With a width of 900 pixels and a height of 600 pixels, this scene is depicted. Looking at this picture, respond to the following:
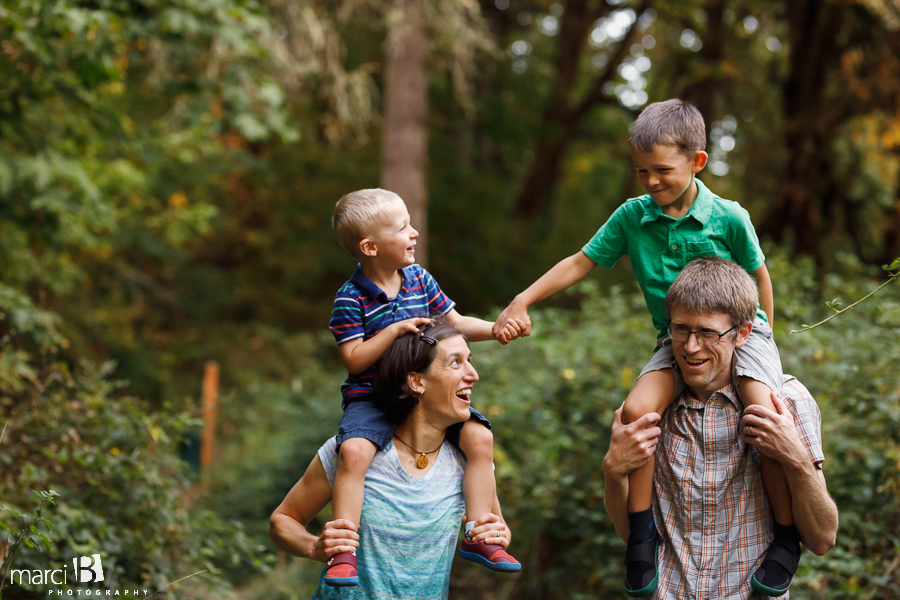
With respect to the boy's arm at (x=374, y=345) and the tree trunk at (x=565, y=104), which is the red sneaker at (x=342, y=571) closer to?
the boy's arm at (x=374, y=345)

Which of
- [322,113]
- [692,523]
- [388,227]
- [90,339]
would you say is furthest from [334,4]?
[692,523]

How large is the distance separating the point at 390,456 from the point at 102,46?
3580mm

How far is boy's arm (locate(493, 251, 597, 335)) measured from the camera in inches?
112

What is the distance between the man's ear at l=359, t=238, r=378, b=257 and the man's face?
981 millimetres

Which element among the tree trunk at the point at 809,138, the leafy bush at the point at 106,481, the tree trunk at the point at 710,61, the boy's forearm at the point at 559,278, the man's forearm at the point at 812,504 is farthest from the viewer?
the tree trunk at the point at 710,61

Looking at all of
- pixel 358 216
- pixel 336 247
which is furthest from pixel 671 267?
pixel 336 247

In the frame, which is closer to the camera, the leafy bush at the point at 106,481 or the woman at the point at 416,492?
the woman at the point at 416,492

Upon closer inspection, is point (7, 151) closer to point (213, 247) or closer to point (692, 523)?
point (692, 523)

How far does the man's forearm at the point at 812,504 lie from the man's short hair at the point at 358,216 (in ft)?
4.91

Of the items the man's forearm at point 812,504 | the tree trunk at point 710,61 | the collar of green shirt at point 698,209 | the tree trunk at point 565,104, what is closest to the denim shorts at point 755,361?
the man's forearm at point 812,504

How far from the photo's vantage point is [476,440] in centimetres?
279

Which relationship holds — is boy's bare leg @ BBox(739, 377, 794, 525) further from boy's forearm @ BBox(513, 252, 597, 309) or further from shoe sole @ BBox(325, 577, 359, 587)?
shoe sole @ BBox(325, 577, 359, 587)

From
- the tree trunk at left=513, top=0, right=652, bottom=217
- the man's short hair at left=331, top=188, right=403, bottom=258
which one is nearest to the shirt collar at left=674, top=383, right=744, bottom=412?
the man's short hair at left=331, top=188, right=403, bottom=258

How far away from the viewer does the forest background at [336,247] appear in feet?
14.5
